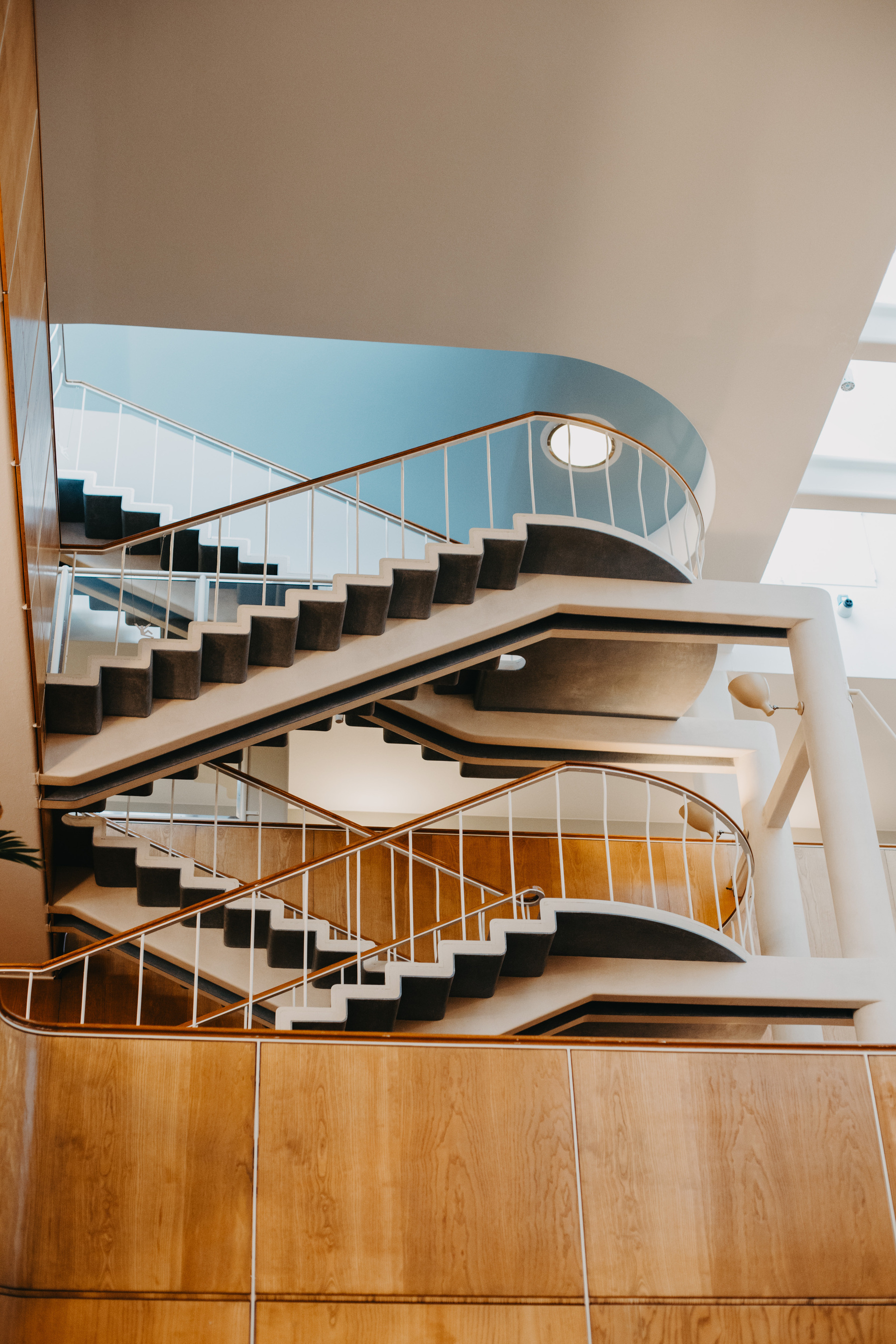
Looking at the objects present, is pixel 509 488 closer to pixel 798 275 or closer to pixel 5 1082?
pixel 798 275

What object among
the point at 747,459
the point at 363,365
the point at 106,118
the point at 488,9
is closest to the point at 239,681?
the point at 106,118

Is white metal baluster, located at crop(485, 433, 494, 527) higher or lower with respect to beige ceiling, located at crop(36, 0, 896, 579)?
lower

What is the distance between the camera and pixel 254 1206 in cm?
509

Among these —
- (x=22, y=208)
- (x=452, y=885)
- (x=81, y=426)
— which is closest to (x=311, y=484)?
(x=22, y=208)

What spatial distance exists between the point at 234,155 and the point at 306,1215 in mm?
6038

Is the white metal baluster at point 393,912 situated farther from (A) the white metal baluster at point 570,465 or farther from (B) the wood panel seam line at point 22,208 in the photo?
(B) the wood panel seam line at point 22,208

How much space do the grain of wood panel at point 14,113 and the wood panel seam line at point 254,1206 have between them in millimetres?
3546

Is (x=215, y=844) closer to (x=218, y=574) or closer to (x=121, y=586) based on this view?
(x=218, y=574)

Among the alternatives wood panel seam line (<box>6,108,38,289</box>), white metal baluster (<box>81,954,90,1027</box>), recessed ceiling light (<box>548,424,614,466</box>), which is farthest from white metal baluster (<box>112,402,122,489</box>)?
white metal baluster (<box>81,954,90,1027</box>)

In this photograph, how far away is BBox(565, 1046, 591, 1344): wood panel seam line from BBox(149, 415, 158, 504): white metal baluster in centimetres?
669

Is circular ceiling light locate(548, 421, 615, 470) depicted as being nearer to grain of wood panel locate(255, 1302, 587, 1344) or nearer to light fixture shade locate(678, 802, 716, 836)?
light fixture shade locate(678, 802, 716, 836)

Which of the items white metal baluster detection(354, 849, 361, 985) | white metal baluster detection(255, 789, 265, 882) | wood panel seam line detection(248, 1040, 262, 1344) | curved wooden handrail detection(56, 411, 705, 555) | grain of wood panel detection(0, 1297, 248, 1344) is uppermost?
curved wooden handrail detection(56, 411, 705, 555)

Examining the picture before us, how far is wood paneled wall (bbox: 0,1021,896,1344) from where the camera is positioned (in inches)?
195

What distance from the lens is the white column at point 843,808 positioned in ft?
23.8
